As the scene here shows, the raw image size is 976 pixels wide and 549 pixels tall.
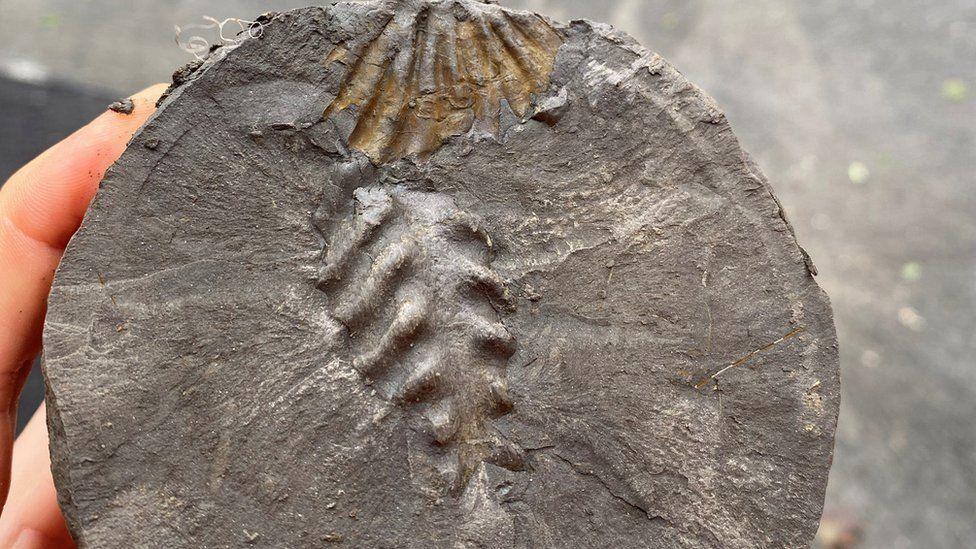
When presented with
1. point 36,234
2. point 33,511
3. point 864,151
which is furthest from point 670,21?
point 33,511

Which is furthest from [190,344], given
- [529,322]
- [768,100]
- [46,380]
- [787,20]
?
[787,20]

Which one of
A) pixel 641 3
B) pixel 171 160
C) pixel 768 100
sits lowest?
pixel 171 160

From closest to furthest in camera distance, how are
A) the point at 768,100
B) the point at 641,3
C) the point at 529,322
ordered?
1. the point at 529,322
2. the point at 768,100
3. the point at 641,3

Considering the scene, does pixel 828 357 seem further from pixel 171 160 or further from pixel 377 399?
pixel 171 160

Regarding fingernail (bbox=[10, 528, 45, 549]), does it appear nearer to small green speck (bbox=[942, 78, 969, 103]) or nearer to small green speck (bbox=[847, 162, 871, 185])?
small green speck (bbox=[847, 162, 871, 185])

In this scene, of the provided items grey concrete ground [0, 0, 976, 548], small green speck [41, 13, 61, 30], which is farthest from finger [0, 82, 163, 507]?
small green speck [41, 13, 61, 30]

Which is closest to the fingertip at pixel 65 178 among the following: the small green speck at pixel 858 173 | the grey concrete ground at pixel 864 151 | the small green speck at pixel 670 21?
the grey concrete ground at pixel 864 151
